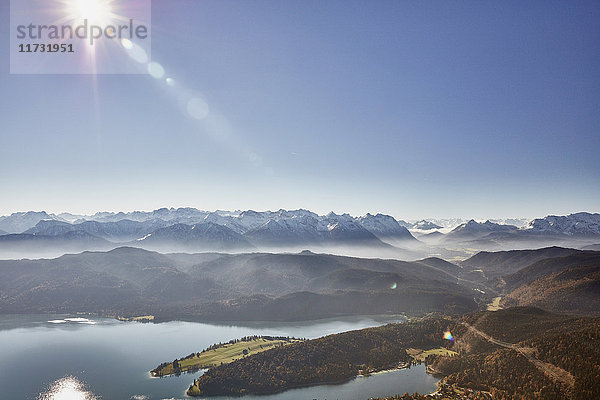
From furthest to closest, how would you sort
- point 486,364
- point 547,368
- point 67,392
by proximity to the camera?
point 67,392 → point 486,364 → point 547,368

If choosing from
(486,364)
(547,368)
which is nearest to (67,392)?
(486,364)

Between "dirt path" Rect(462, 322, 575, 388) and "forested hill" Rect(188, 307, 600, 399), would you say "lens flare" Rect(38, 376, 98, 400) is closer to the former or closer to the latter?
"forested hill" Rect(188, 307, 600, 399)

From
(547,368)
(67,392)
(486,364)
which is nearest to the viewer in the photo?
(547,368)

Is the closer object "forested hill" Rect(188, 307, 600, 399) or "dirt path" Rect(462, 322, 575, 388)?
"dirt path" Rect(462, 322, 575, 388)

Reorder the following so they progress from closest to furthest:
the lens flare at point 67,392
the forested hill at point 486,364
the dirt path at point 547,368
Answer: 1. the dirt path at point 547,368
2. the forested hill at point 486,364
3. the lens flare at point 67,392

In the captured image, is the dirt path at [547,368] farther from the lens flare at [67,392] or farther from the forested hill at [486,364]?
the lens flare at [67,392]

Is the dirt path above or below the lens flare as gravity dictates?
above

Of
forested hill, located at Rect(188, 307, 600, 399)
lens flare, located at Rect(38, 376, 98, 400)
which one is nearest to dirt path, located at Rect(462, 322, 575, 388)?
forested hill, located at Rect(188, 307, 600, 399)

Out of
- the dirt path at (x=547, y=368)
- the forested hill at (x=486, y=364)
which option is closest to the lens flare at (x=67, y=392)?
the forested hill at (x=486, y=364)

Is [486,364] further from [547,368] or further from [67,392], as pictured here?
[67,392]

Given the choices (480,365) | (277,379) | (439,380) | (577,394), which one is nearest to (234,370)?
(277,379)
